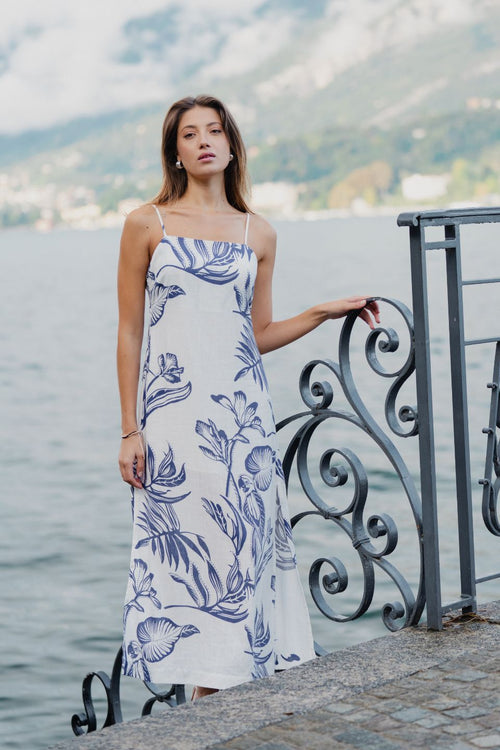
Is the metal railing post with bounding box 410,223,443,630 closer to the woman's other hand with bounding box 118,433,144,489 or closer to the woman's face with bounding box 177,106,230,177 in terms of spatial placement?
the woman's face with bounding box 177,106,230,177

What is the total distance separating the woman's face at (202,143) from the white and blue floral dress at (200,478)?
0.17 meters

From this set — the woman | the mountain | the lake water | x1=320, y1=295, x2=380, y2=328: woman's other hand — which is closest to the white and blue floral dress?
the woman

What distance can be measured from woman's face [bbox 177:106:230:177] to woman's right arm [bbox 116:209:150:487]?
0.62 feet

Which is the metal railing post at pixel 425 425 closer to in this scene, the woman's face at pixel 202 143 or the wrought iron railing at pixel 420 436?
the wrought iron railing at pixel 420 436

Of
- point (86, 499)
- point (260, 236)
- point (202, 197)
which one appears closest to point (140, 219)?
point (202, 197)

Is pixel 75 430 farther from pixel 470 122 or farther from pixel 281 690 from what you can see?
pixel 470 122

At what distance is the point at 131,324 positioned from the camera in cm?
284

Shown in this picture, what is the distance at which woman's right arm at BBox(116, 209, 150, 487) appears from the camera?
9.20 feet

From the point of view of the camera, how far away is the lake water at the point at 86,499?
7180mm

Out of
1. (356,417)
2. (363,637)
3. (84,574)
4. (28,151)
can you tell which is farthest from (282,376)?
(28,151)

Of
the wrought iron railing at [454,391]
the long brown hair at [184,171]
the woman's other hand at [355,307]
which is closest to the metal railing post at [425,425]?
the wrought iron railing at [454,391]

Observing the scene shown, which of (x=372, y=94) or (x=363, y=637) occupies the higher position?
(x=372, y=94)

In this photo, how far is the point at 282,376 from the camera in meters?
21.9

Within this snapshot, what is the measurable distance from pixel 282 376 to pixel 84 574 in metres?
12.9
